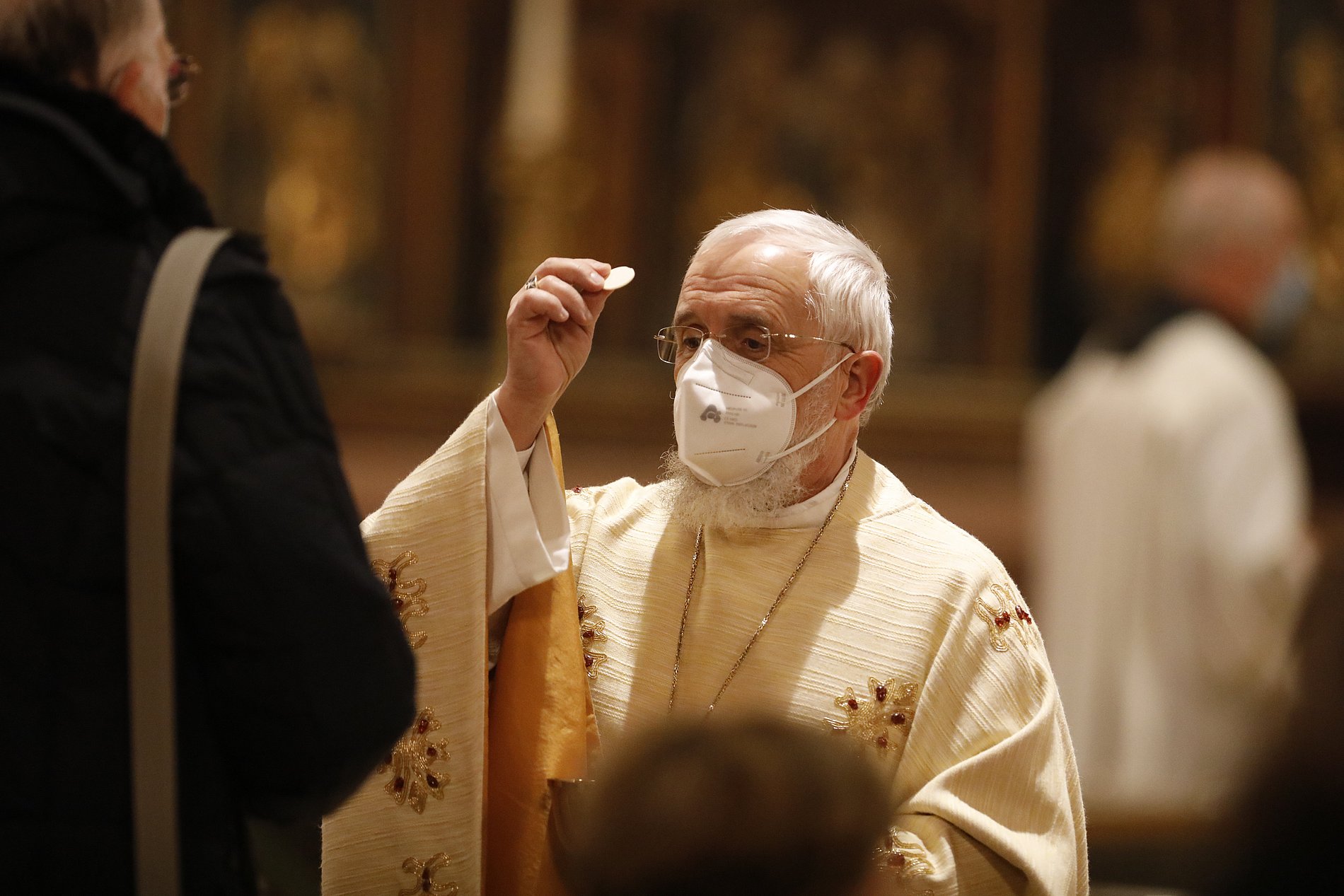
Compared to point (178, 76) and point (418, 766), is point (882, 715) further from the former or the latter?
point (178, 76)

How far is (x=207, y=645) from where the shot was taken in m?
1.87

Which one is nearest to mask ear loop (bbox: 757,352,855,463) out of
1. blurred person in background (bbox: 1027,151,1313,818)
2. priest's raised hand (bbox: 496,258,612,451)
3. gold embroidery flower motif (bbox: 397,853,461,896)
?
priest's raised hand (bbox: 496,258,612,451)

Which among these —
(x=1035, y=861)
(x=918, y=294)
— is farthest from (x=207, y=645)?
(x=918, y=294)

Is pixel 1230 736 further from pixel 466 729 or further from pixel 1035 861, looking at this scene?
pixel 466 729

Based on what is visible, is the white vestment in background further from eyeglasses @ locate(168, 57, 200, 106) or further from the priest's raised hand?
eyeglasses @ locate(168, 57, 200, 106)

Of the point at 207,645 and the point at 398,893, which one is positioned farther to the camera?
the point at 398,893

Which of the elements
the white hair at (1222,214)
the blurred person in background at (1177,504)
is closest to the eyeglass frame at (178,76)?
the blurred person in background at (1177,504)

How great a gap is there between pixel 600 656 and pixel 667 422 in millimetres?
6244

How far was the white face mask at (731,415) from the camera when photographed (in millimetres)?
2885

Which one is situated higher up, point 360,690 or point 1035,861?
point 360,690

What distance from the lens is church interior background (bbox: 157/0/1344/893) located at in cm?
919

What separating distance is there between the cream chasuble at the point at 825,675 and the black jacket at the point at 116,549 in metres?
0.83

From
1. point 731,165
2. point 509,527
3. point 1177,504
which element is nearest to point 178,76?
point 509,527

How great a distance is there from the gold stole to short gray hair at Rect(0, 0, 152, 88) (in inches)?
43.8
